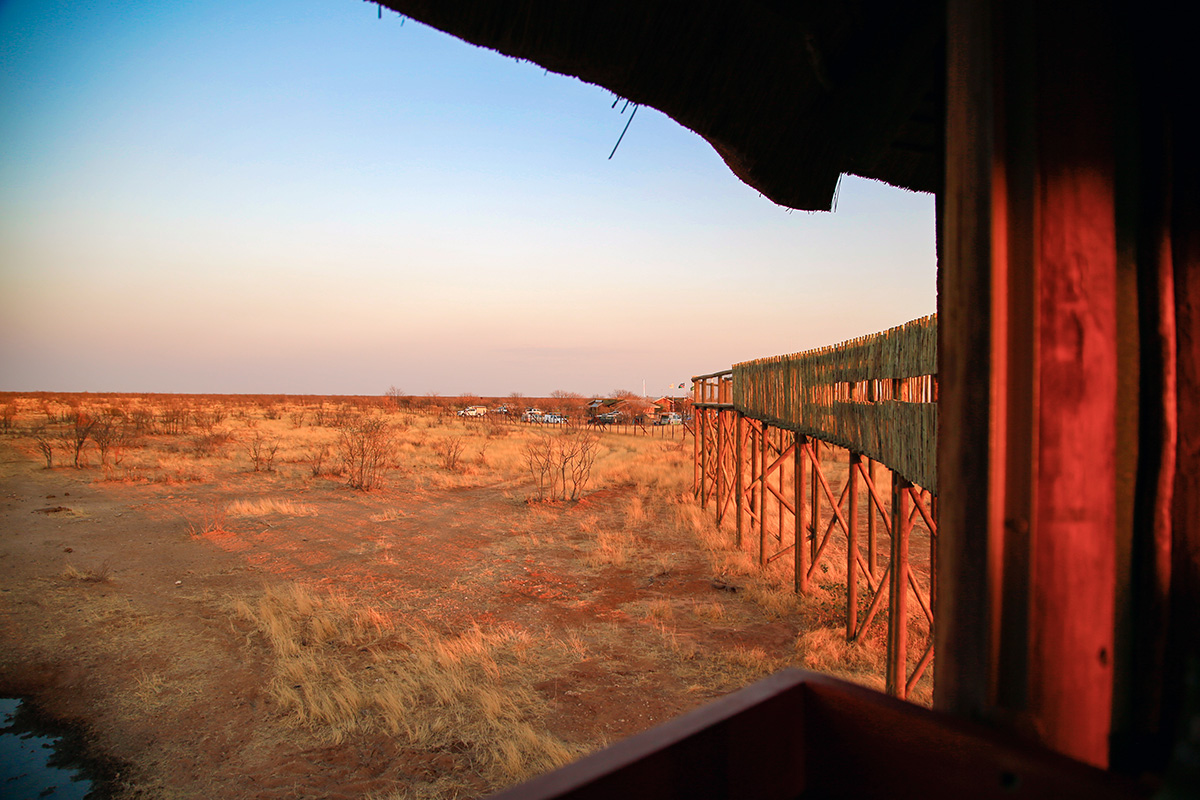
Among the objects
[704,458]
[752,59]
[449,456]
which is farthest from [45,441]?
[752,59]

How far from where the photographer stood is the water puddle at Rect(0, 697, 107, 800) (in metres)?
4.66

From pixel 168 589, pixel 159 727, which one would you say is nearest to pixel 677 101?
pixel 159 727

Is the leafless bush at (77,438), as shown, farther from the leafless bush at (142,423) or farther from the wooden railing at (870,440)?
the wooden railing at (870,440)

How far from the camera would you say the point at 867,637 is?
314 inches

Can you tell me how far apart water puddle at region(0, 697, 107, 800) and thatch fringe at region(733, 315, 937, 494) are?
7.50 m

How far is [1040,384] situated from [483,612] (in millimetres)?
9243

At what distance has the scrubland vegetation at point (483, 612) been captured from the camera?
5898mm

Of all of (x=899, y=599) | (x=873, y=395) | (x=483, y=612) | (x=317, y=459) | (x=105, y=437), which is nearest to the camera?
(x=899, y=599)

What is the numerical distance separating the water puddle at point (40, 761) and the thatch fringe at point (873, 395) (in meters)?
7.50

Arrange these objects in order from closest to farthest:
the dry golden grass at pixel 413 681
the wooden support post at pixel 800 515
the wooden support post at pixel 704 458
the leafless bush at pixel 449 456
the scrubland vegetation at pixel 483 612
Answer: the dry golden grass at pixel 413 681 < the scrubland vegetation at pixel 483 612 < the wooden support post at pixel 800 515 < the wooden support post at pixel 704 458 < the leafless bush at pixel 449 456

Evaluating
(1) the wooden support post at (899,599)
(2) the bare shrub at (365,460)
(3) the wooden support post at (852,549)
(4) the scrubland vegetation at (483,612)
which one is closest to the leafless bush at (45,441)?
(4) the scrubland vegetation at (483,612)

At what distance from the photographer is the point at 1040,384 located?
958 mm

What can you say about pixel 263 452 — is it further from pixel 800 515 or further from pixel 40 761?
pixel 800 515

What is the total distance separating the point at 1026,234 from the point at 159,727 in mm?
7914
